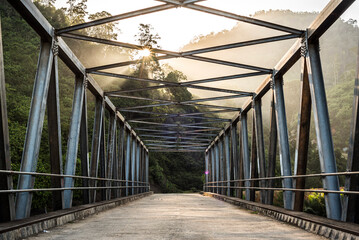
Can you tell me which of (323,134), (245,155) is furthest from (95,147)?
(323,134)

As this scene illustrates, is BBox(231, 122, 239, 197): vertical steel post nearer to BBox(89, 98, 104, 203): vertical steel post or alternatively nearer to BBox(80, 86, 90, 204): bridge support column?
BBox(89, 98, 104, 203): vertical steel post

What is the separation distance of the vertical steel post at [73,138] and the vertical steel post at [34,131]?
6.53 ft

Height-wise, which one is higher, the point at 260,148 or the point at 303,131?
the point at 260,148

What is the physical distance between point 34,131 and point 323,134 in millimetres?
4839

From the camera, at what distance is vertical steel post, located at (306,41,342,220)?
5898mm

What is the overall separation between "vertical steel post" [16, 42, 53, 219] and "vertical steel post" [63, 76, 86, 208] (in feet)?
6.53

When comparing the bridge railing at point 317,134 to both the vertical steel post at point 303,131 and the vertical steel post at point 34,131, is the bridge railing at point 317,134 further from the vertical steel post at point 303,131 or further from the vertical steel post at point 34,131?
the vertical steel post at point 34,131

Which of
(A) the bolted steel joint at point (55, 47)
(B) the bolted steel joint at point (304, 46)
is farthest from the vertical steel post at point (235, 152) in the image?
(A) the bolted steel joint at point (55, 47)

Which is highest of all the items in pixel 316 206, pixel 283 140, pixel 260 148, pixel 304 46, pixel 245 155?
pixel 304 46

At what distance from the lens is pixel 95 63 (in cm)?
4250

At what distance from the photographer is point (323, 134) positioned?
6.44 metres

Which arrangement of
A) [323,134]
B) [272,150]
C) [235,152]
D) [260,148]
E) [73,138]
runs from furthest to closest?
[235,152], [260,148], [272,150], [73,138], [323,134]

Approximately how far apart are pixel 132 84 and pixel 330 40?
87029 millimetres

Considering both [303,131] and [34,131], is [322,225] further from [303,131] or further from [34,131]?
[34,131]
